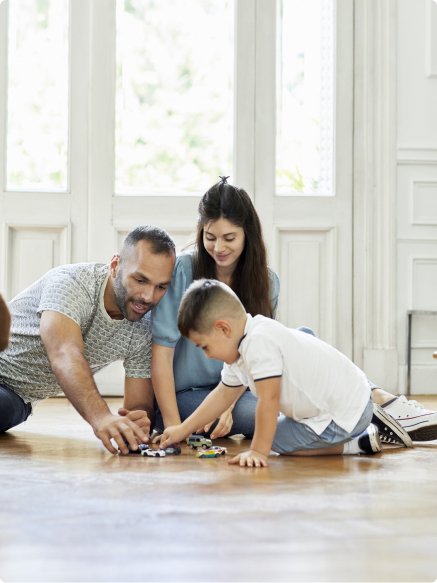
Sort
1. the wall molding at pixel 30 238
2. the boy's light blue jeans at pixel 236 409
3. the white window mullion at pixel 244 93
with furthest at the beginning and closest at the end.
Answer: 1. the white window mullion at pixel 244 93
2. the wall molding at pixel 30 238
3. the boy's light blue jeans at pixel 236 409

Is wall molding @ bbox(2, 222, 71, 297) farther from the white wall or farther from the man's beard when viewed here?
the man's beard

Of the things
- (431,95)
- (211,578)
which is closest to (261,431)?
(211,578)

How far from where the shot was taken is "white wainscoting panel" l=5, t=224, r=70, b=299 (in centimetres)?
446

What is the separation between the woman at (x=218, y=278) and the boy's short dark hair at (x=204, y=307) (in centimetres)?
42

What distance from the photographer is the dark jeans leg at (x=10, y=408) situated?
8.98ft

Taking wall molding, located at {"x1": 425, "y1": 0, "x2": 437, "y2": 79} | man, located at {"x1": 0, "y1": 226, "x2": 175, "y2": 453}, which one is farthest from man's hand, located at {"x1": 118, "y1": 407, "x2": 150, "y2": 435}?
wall molding, located at {"x1": 425, "y1": 0, "x2": 437, "y2": 79}

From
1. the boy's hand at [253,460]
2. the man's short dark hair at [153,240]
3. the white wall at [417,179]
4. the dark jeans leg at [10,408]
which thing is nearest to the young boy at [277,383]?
the boy's hand at [253,460]

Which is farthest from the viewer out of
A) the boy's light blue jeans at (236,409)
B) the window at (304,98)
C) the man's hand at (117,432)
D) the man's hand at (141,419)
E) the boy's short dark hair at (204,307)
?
the window at (304,98)

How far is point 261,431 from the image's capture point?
2209 millimetres

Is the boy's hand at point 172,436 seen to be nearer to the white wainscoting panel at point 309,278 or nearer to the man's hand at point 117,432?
the man's hand at point 117,432

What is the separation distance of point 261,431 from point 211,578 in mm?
958

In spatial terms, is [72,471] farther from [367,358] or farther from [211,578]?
[367,358]

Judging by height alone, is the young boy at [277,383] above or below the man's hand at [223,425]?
above

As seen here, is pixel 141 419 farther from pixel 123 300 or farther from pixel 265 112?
pixel 265 112
